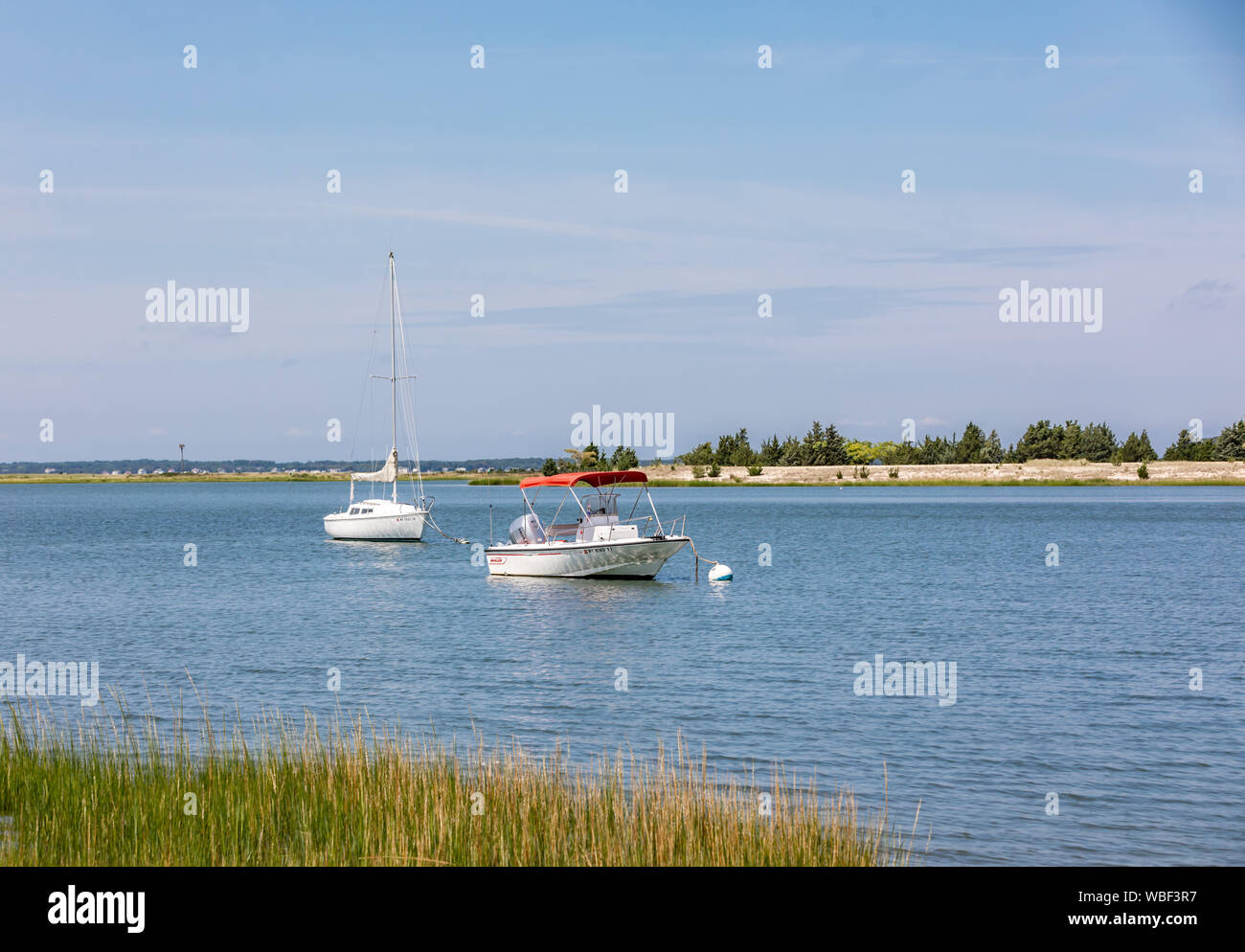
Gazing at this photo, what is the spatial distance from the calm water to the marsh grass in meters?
3.35

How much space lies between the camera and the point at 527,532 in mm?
49438

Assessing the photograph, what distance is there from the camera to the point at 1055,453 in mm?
178000

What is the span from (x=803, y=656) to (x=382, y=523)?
155 feet

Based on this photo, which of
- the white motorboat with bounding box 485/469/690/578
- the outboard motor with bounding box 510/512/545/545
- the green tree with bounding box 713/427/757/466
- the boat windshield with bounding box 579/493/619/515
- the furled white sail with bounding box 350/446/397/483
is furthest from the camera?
the green tree with bounding box 713/427/757/466

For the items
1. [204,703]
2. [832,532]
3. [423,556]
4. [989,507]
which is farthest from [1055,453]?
[204,703]

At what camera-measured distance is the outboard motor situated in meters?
49.3

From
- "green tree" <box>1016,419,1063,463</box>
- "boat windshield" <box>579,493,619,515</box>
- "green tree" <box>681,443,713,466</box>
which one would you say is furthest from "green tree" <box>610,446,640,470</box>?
"boat windshield" <box>579,493,619,515</box>

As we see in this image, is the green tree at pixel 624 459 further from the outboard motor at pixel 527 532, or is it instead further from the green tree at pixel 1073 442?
the outboard motor at pixel 527 532

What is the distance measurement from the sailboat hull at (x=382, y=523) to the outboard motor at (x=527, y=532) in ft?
77.5

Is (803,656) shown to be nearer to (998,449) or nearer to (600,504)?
(600,504)

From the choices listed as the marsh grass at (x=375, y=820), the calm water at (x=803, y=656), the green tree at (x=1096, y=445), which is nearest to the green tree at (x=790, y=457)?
the green tree at (x=1096, y=445)

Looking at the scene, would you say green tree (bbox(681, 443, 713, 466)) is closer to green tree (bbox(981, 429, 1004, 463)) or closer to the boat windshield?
green tree (bbox(981, 429, 1004, 463))
